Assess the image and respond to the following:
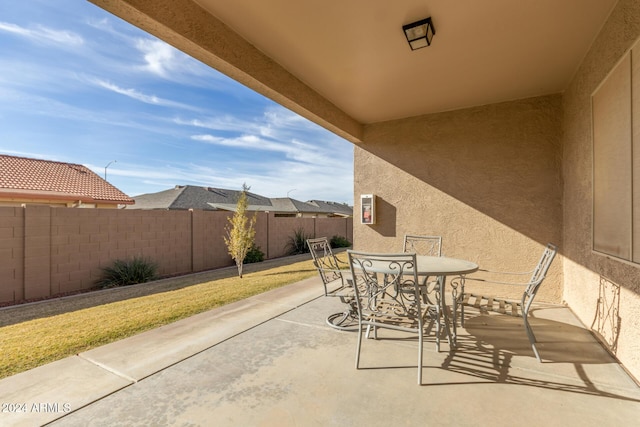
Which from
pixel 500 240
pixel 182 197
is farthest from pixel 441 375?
pixel 182 197

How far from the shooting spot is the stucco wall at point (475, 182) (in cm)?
399

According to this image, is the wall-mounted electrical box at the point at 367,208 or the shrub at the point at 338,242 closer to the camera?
the wall-mounted electrical box at the point at 367,208

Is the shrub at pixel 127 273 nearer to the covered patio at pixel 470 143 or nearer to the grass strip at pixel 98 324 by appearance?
the grass strip at pixel 98 324

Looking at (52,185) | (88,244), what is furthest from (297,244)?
(52,185)

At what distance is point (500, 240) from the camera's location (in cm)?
425

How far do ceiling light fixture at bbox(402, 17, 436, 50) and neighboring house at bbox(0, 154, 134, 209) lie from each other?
12.4m

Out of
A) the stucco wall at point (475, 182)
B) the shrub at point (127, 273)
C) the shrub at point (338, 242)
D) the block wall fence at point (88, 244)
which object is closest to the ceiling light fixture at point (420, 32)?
the stucco wall at point (475, 182)

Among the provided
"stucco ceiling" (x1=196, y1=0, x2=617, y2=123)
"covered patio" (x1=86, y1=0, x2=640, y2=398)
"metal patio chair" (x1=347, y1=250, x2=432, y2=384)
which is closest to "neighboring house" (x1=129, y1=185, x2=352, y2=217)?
"covered patio" (x1=86, y1=0, x2=640, y2=398)

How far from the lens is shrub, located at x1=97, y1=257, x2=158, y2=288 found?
5.98m

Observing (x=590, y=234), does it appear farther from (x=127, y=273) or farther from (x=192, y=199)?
(x=192, y=199)

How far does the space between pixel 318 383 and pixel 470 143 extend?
13.8ft

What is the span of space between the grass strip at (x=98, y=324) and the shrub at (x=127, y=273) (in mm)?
1648

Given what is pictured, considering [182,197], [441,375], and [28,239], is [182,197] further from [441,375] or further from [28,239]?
[441,375]

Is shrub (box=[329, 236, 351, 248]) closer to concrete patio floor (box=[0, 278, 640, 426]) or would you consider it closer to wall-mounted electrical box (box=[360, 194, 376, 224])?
wall-mounted electrical box (box=[360, 194, 376, 224])
